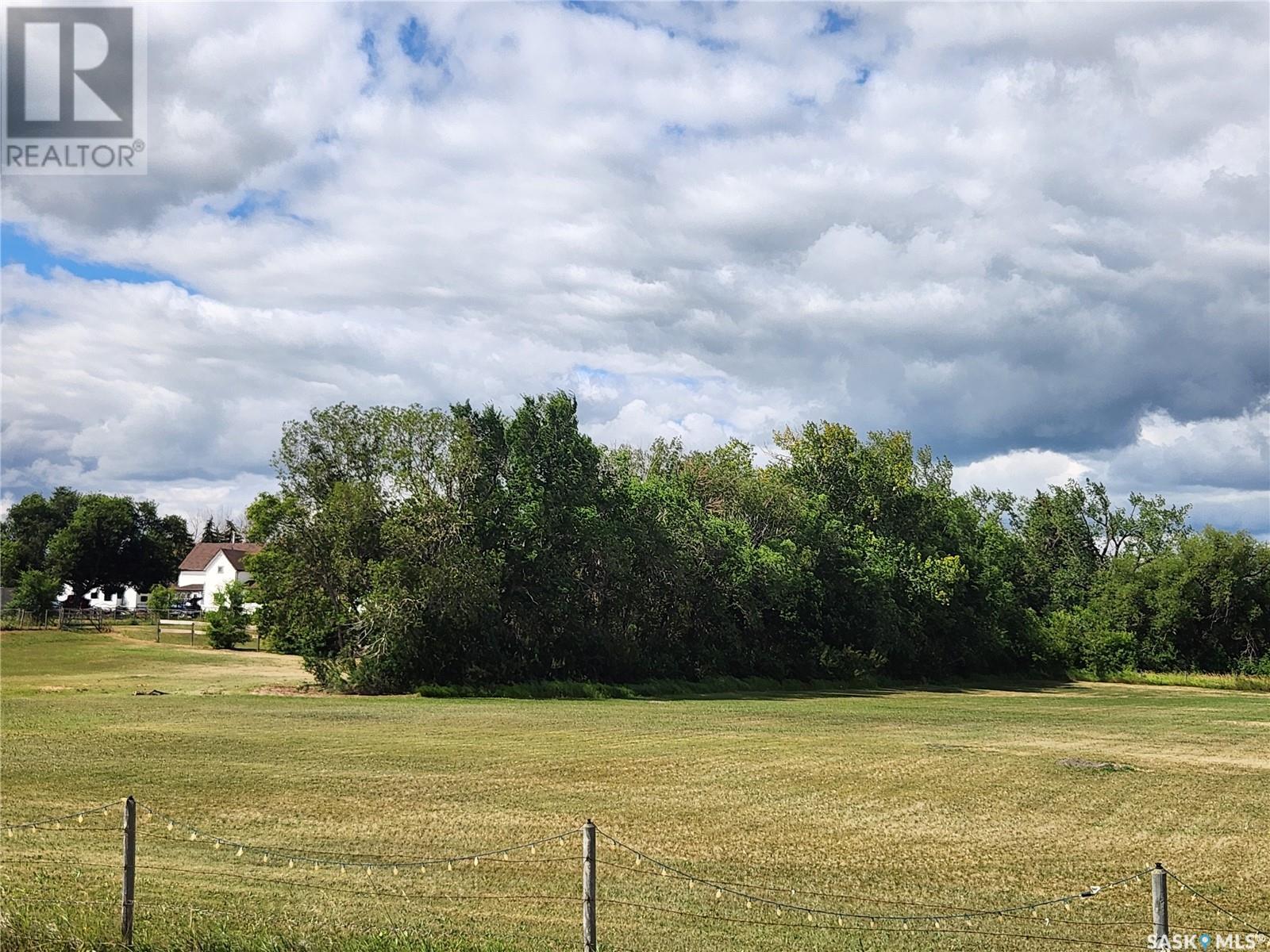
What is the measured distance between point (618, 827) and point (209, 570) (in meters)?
123

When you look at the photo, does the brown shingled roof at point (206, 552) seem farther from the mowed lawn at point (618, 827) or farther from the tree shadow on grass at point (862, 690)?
the mowed lawn at point (618, 827)

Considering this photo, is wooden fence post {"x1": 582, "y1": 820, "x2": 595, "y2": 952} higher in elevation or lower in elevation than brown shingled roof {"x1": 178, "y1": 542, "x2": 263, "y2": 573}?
lower

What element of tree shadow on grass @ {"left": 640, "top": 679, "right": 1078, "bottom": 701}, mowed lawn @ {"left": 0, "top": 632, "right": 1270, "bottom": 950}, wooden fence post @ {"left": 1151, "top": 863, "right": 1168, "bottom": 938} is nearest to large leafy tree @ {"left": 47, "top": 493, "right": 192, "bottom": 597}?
tree shadow on grass @ {"left": 640, "top": 679, "right": 1078, "bottom": 701}

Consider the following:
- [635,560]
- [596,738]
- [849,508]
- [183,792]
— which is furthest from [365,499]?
[849,508]

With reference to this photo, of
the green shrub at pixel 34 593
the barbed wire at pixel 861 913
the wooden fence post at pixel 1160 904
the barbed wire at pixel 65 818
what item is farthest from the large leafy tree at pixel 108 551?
the wooden fence post at pixel 1160 904

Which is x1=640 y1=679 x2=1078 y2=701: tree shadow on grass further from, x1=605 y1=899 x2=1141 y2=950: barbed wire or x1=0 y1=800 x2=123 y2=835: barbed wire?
x1=605 y1=899 x2=1141 y2=950: barbed wire

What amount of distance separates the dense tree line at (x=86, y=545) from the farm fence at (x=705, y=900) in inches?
4541

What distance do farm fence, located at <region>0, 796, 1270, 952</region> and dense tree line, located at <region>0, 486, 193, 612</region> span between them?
115 m

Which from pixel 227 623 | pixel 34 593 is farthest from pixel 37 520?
pixel 227 623

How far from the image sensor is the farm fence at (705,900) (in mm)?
12227

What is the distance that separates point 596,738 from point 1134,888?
62.3 feet

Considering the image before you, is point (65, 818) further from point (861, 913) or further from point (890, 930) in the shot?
point (890, 930)

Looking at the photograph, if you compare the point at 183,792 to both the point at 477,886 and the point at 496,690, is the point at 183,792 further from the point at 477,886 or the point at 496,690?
the point at 496,690

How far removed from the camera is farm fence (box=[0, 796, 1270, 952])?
1223cm
